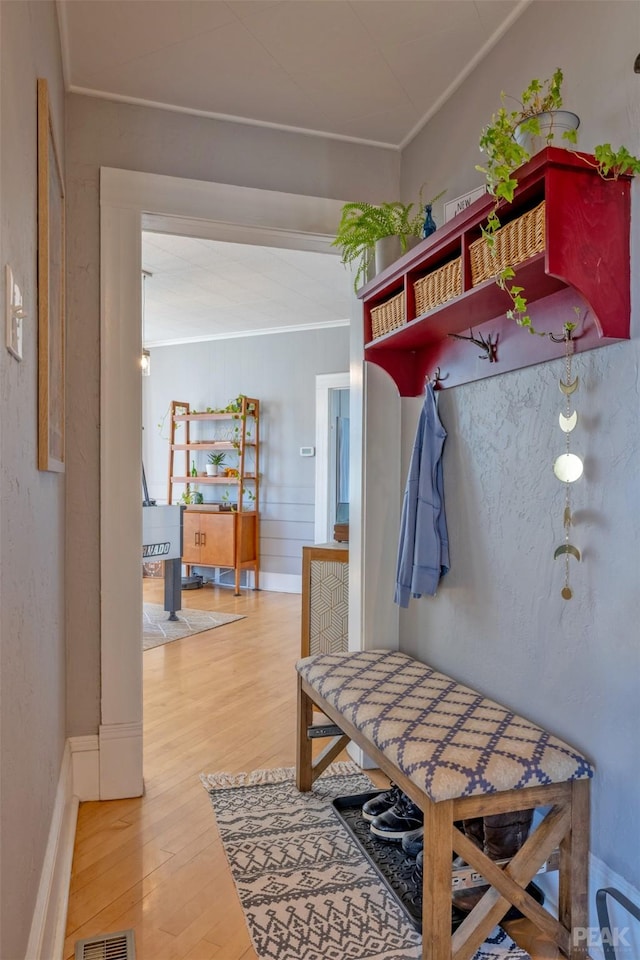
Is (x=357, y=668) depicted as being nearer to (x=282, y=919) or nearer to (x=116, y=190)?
(x=282, y=919)

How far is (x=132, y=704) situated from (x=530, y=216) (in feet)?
6.52

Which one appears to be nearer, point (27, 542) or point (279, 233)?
point (27, 542)

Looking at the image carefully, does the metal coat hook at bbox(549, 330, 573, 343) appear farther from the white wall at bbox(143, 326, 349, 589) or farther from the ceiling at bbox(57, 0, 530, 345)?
the white wall at bbox(143, 326, 349, 589)

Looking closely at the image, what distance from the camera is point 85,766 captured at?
7.47ft

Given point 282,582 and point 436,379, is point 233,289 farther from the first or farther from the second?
point 436,379

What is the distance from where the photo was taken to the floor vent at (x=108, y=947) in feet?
4.92

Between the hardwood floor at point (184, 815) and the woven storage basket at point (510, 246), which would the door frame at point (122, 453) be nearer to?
the hardwood floor at point (184, 815)

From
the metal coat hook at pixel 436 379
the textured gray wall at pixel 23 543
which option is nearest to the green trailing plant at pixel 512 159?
the metal coat hook at pixel 436 379

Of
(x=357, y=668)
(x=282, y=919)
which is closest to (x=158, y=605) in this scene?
(x=357, y=668)

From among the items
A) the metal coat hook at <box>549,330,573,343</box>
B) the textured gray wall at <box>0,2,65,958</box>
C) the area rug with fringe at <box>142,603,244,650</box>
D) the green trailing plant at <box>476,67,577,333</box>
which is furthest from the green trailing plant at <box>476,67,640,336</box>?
the area rug with fringe at <box>142,603,244,650</box>

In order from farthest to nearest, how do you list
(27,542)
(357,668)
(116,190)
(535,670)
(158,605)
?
1. (158,605)
2. (116,190)
3. (357,668)
4. (535,670)
5. (27,542)

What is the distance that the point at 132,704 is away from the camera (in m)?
2.34

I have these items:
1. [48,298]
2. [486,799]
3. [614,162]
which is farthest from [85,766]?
[614,162]

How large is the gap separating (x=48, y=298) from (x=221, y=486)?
17.1ft
